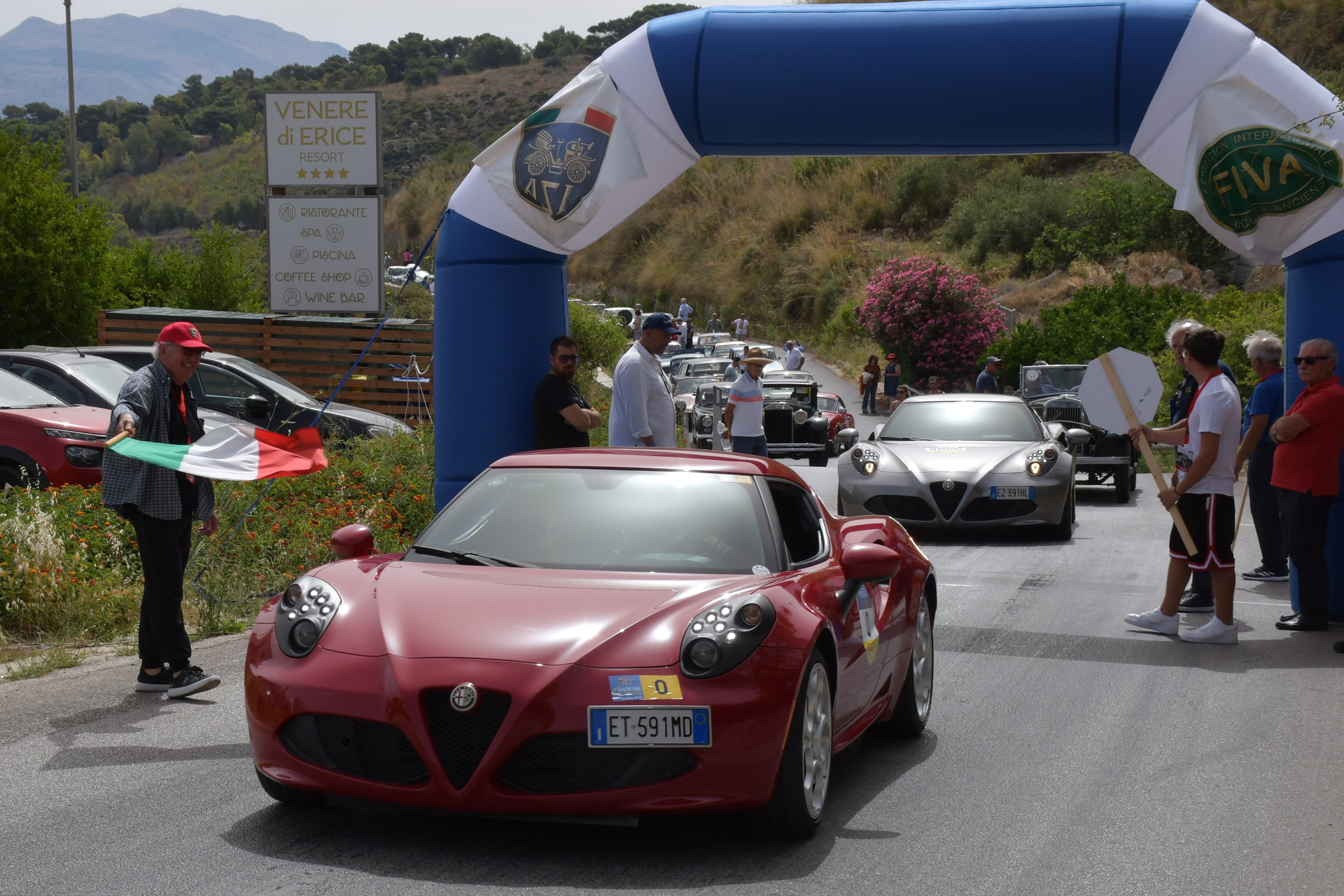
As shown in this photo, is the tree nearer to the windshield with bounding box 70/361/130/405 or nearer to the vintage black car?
the windshield with bounding box 70/361/130/405

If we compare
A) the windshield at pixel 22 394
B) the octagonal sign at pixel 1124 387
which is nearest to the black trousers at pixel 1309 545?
the octagonal sign at pixel 1124 387

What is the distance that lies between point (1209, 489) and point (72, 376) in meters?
10.7

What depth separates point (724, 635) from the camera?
14.6 feet

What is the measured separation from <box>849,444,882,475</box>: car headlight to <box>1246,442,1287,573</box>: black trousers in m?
3.54

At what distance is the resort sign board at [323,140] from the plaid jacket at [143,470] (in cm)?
1212

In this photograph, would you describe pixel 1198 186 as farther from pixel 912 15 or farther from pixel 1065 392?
pixel 1065 392

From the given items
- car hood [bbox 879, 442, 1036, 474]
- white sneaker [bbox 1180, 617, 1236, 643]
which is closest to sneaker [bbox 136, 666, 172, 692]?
white sneaker [bbox 1180, 617, 1236, 643]

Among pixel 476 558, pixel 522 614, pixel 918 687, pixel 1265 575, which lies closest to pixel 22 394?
pixel 476 558

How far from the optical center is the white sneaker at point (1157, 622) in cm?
893

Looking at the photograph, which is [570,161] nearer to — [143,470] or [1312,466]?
[143,470]

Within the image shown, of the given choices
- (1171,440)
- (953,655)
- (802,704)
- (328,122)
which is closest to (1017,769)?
(802,704)

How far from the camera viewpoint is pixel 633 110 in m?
9.10

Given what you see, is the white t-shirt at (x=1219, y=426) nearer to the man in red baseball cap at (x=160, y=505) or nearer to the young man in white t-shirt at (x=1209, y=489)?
the young man in white t-shirt at (x=1209, y=489)

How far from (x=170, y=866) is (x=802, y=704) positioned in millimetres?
2044
